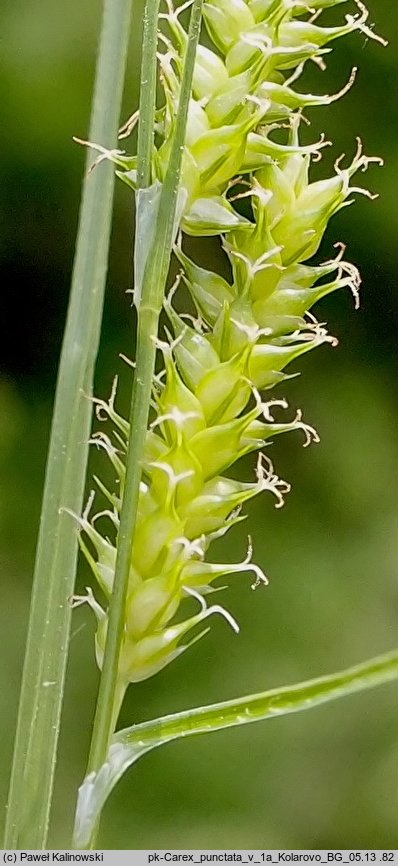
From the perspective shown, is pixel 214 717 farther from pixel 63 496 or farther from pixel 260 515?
pixel 260 515

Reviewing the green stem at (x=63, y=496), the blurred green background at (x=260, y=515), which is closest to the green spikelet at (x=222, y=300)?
the green stem at (x=63, y=496)

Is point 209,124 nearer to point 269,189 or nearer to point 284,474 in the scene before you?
point 269,189

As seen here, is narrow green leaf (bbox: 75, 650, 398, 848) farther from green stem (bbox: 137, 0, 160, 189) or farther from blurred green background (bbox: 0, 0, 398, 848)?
blurred green background (bbox: 0, 0, 398, 848)

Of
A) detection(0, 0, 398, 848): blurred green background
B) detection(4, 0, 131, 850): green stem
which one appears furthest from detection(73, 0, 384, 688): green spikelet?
detection(0, 0, 398, 848): blurred green background
